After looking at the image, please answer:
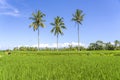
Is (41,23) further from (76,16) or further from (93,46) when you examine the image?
(93,46)

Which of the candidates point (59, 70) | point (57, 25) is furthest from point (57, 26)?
point (59, 70)

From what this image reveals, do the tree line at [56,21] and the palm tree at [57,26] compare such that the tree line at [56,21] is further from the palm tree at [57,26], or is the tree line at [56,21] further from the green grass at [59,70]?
the green grass at [59,70]

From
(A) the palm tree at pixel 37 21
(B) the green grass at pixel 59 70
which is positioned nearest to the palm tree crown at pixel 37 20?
(A) the palm tree at pixel 37 21

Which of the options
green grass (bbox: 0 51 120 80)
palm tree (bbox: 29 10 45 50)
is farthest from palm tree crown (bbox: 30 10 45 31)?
green grass (bbox: 0 51 120 80)

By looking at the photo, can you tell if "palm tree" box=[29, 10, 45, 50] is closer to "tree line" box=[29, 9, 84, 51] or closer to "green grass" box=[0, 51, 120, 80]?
"tree line" box=[29, 9, 84, 51]

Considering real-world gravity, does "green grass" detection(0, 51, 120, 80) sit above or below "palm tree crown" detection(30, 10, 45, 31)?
below

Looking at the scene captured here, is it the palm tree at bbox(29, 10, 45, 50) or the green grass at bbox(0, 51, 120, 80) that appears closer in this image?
the green grass at bbox(0, 51, 120, 80)

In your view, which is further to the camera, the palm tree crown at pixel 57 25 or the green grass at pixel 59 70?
the palm tree crown at pixel 57 25

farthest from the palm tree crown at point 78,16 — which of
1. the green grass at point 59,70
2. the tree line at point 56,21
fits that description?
the green grass at point 59,70

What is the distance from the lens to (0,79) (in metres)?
6.32

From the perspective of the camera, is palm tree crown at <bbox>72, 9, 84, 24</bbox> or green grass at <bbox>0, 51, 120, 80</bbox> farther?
palm tree crown at <bbox>72, 9, 84, 24</bbox>

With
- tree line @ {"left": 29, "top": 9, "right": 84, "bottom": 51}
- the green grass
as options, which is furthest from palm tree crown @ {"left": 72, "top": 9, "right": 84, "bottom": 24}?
the green grass

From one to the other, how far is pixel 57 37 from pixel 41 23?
609cm

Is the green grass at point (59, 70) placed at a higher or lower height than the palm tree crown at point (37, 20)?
lower
